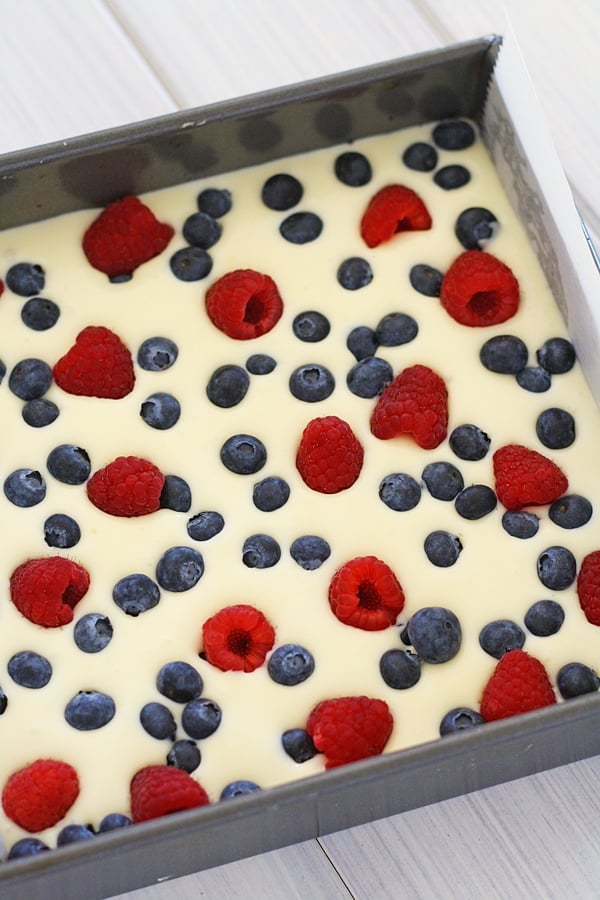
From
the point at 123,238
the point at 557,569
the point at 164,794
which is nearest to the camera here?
the point at 164,794

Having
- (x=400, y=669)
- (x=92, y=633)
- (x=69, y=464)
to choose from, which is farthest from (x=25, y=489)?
(x=400, y=669)

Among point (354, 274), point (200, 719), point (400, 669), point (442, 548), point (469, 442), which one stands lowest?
point (200, 719)

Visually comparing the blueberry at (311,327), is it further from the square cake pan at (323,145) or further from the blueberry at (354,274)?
the square cake pan at (323,145)

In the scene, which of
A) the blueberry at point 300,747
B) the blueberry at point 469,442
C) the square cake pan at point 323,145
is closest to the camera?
the square cake pan at point 323,145

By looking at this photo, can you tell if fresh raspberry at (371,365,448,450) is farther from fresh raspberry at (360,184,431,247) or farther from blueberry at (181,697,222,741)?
blueberry at (181,697,222,741)

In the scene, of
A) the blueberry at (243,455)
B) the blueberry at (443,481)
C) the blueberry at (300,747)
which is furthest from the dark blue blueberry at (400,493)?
the blueberry at (300,747)

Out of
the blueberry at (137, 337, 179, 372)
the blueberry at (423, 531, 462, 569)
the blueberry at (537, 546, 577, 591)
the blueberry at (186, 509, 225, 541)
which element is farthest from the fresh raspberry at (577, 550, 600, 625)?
the blueberry at (137, 337, 179, 372)

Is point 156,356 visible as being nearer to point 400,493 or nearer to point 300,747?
point 400,493
